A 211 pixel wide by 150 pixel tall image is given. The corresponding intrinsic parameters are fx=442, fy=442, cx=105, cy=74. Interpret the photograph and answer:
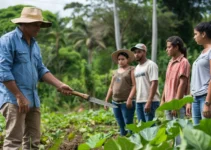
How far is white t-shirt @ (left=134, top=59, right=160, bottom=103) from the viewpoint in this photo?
5.58 metres

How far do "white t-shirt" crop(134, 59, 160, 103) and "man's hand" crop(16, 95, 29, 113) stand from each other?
215 cm

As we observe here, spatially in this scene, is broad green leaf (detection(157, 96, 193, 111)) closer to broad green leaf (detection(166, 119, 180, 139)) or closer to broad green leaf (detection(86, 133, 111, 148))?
broad green leaf (detection(166, 119, 180, 139))

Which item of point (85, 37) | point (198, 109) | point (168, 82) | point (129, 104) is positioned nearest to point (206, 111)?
point (198, 109)

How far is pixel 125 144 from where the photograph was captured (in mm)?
2264

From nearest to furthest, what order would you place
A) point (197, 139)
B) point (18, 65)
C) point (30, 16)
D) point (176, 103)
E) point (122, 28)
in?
point (197, 139) → point (176, 103) → point (18, 65) → point (30, 16) → point (122, 28)

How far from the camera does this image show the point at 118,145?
7.43ft

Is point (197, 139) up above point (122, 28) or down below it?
above

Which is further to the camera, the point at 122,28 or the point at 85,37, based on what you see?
the point at 85,37

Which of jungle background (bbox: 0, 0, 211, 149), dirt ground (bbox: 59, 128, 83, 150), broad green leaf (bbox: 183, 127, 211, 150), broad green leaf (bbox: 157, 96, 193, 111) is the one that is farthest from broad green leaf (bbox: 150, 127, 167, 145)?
jungle background (bbox: 0, 0, 211, 149)

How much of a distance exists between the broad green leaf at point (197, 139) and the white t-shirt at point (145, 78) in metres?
3.65

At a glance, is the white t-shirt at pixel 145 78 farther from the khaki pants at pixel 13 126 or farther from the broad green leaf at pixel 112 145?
the broad green leaf at pixel 112 145

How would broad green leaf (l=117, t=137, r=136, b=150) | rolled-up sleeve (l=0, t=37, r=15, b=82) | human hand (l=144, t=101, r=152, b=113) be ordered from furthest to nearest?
1. human hand (l=144, t=101, r=152, b=113)
2. rolled-up sleeve (l=0, t=37, r=15, b=82)
3. broad green leaf (l=117, t=137, r=136, b=150)

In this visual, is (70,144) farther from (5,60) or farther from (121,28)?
(121,28)

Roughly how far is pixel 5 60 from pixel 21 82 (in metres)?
0.27
